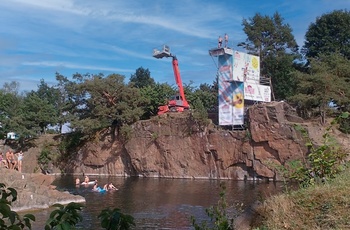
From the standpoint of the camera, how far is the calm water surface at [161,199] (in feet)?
66.2

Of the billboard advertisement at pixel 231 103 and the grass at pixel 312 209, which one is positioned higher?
the billboard advertisement at pixel 231 103

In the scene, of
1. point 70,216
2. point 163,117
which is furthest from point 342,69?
point 70,216

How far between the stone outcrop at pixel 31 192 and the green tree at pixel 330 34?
33.6 meters

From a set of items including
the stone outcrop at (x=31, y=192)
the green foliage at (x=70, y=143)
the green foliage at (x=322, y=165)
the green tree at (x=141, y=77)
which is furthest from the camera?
the green tree at (x=141, y=77)

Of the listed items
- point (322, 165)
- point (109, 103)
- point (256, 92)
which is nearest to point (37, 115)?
point (109, 103)

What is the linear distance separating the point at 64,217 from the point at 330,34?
50493mm

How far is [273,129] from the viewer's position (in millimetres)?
35625

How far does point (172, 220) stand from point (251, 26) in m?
34.6

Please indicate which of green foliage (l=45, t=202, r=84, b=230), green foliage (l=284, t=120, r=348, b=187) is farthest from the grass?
green foliage (l=45, t=202, r=84, b=230)

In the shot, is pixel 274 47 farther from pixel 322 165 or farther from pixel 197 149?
pixel 322 165

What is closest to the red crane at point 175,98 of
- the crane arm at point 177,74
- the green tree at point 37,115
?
the crane arm at point 177,74

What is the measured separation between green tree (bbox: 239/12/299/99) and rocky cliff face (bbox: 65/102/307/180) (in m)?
10.5

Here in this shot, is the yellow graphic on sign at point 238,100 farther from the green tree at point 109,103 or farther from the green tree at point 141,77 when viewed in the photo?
the green tree at point 141,77

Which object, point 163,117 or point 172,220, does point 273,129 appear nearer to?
point 163,117
